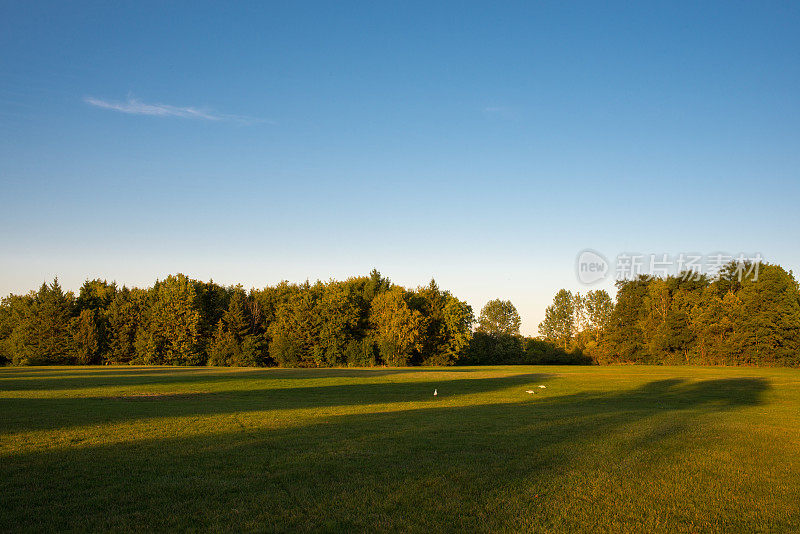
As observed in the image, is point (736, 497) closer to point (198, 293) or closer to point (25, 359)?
point (198, 293)

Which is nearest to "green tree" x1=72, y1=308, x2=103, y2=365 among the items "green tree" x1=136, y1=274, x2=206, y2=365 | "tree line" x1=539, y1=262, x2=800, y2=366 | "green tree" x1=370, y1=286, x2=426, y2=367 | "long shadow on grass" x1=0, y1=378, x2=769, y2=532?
"green tree" x1=136, y1=274, x2=206, y2=365

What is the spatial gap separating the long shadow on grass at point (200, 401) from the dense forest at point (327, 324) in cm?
4000

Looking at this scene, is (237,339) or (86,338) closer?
(86,338)

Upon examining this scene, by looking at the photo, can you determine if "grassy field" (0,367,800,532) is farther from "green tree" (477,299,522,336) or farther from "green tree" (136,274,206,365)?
"green tree" (477,299,522,336)

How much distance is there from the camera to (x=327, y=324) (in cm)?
7081

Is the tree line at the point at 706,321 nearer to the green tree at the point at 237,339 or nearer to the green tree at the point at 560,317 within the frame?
the green tree at the point at 560,317

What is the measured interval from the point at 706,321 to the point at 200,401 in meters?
70.9

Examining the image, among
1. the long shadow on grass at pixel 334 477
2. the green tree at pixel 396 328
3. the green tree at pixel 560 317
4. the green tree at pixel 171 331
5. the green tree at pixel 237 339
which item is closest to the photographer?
the long shadow on grass at pixel 334 477

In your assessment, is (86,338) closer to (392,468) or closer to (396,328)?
(396,328)

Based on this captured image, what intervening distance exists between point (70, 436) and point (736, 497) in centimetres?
1403

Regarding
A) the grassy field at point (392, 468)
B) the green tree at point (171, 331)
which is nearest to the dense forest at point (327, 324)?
the green tree at point (171, 331)

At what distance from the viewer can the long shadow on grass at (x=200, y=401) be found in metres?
15.4

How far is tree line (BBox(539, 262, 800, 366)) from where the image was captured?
6494cm

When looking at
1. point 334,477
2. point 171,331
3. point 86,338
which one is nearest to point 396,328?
point 171,331
